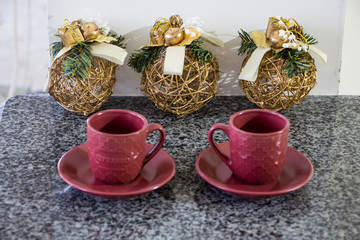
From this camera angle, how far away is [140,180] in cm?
75

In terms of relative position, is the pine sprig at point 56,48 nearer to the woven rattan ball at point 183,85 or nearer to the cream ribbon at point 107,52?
the cream ribbon at point 107,52

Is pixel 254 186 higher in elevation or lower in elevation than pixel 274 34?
lower

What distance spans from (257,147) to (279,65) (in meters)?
0.32

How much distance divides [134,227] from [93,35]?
18.0 inches

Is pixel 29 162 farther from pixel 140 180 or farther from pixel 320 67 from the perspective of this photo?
pixel 320 67

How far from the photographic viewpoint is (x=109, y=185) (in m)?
0.73

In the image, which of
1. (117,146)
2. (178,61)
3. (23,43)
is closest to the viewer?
(117,146)

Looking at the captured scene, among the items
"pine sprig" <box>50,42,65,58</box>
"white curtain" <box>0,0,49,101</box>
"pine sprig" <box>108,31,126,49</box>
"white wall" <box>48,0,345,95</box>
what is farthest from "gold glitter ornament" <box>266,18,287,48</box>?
"white curtain" <box>0,0,49,101</box>

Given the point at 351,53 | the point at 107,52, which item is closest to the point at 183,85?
the point at 107,52

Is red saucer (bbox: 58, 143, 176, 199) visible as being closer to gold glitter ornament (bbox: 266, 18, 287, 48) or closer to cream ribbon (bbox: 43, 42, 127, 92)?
cream ribbon (bbox: 43, 42, 127, 92)

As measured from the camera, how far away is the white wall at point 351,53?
111cm

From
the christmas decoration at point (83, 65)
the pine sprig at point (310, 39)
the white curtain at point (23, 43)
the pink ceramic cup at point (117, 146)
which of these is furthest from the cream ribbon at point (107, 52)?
the white curtain at point (23, 43)

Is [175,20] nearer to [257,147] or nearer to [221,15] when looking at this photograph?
[221,15]

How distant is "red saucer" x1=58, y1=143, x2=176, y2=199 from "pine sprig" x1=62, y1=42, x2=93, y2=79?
168 mm
